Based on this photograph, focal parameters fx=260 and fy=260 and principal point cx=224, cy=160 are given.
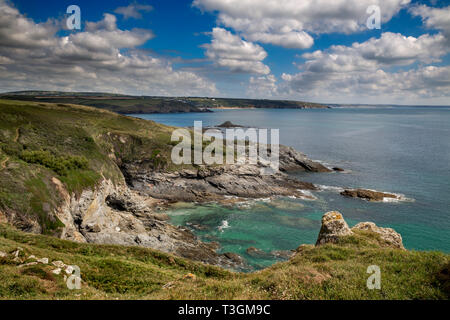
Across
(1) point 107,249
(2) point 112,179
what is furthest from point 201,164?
(1) point 107,249

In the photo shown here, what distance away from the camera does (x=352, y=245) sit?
1850 centimetres

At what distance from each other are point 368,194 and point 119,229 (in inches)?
2049

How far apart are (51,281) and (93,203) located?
27.2m

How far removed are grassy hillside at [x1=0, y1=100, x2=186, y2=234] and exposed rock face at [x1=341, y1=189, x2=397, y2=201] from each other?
44236 mm

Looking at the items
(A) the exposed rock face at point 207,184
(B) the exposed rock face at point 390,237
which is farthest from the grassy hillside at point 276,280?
(A) the exposed rock face at point 207,184

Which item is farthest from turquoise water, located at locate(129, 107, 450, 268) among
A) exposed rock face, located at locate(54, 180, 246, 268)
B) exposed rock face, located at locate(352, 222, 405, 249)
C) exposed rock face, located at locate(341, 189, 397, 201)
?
exposed rock face, located at locate(352, 222, 405, 249)

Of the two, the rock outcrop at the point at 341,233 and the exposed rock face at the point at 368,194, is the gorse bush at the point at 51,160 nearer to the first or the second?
the rock outcrop at the point at 341,233

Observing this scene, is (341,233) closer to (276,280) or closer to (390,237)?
(390,237)

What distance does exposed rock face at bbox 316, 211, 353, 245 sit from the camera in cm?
2011

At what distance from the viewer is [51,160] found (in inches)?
1511

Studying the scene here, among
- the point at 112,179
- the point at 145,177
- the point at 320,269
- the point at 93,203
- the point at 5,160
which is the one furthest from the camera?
the point at 145,177

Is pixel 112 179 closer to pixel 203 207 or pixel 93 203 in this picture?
pixel 93 203

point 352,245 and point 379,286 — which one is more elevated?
point 379,286

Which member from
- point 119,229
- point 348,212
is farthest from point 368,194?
point 119,229
